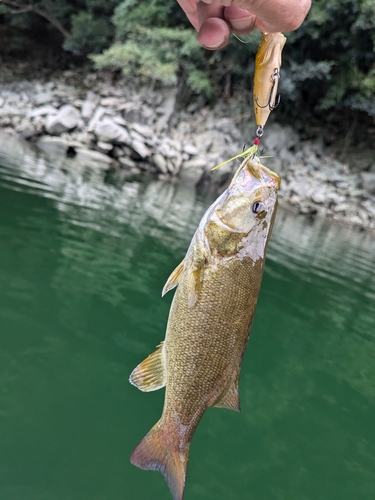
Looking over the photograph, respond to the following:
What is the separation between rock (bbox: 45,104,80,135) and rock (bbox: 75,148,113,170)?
6.17 ft

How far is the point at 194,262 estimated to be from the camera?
85.0 inches

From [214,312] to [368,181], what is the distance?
2503 cm

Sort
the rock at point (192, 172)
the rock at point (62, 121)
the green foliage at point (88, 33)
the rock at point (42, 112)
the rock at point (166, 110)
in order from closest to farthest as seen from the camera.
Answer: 1. the rock at point (62, 121)
2. the rock at point (42, 112)
3. the rock at point (192, 172)
4. the rock at point (166, 110)
5. the green foliage at point (88, 33)

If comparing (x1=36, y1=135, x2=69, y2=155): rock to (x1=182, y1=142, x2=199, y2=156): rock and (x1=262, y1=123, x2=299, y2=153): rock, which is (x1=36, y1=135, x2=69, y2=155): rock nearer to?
(x1=182, y1=142, x2=199, y2=156): rock

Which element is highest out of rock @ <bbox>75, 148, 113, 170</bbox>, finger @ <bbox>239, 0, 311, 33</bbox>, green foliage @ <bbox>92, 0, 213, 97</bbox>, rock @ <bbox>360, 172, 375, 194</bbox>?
green foliage @ <bbox>92, 0, 213, 97</bbox>

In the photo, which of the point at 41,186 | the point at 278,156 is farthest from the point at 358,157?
the point at 41,186

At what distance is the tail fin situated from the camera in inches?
80.5

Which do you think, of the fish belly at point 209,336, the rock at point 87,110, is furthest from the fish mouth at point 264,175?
the rock at point 87,110

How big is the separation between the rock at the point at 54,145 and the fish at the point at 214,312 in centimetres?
1770

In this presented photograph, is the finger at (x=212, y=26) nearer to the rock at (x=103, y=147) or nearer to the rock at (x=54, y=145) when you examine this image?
the rock at (x=54, y=145)

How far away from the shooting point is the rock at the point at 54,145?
18.7 meters

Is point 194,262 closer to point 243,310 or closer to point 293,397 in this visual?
point 243,310

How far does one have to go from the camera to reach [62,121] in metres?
20.5

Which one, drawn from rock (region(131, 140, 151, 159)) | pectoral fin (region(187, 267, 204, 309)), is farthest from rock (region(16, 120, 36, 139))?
pectoral fin (region(187, 267, 204, 309))
